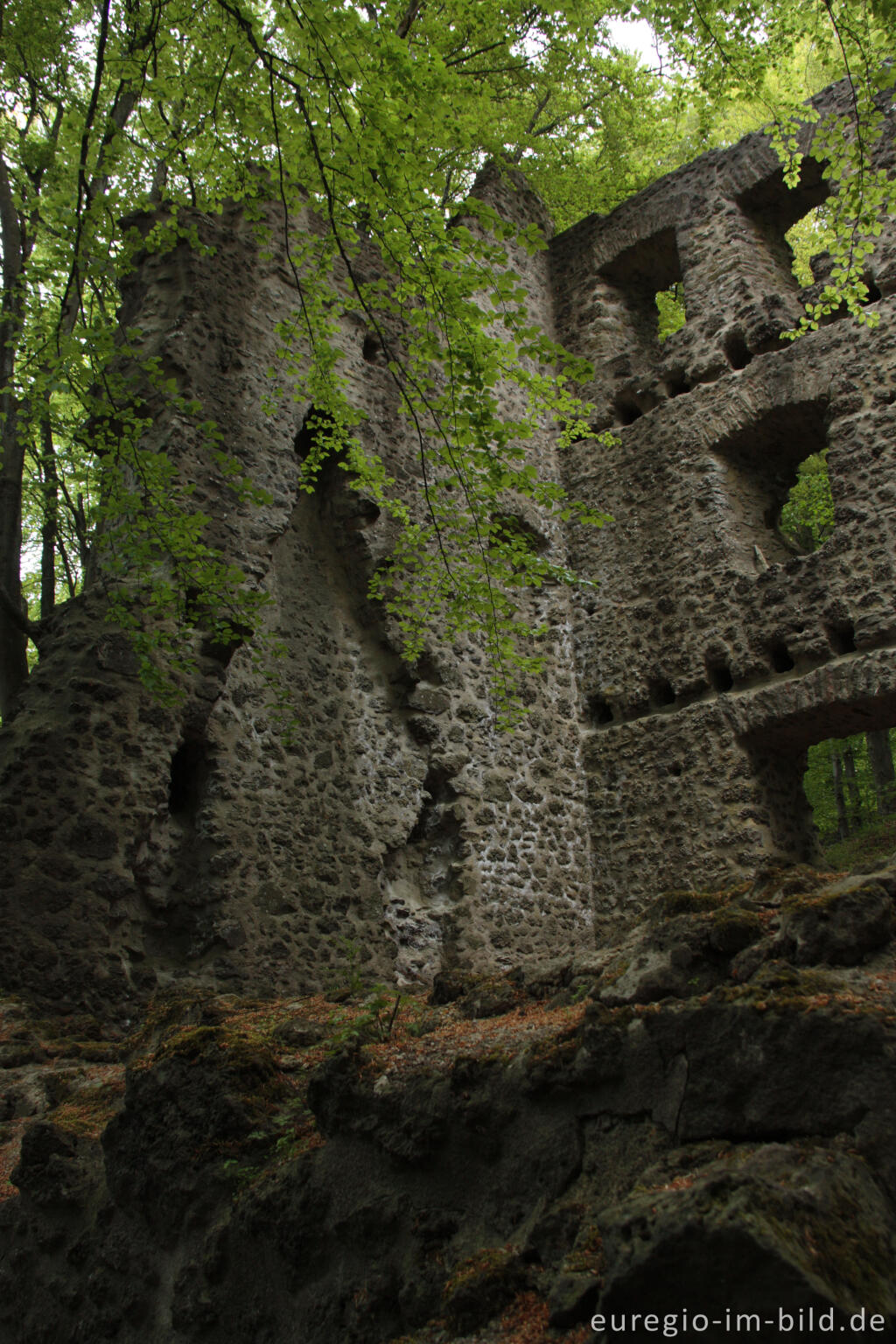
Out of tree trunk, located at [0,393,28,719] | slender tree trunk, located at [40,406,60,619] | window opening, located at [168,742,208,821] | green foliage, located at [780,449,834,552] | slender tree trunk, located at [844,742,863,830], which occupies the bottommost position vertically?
window opening, located at [168,742,208,821]

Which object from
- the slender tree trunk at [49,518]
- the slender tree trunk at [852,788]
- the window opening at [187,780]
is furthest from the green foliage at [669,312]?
the window opening at [187,780]

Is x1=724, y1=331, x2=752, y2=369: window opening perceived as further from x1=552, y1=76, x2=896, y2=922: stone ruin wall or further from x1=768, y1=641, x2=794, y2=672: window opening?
x1=768, y1=641, x2=794, y2=672: window opening

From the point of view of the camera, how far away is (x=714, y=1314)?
1831 millimetres

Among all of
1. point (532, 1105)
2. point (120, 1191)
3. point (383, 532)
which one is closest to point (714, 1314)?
point (532, 1105)

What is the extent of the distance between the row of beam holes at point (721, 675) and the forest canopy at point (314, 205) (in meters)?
2.26

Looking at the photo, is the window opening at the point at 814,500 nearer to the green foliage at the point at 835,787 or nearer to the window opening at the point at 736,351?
the green foliage at the point at 835,787

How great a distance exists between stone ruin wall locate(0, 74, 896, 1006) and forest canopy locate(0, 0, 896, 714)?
59 cm

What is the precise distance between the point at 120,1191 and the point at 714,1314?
8.31ft

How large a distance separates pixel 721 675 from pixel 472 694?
2603mm

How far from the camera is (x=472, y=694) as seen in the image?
29.2 ft

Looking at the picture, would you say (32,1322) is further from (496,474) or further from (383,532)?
(383,532)

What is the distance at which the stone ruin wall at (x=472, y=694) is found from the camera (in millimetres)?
6227

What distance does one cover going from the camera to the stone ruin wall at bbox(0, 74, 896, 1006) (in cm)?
623

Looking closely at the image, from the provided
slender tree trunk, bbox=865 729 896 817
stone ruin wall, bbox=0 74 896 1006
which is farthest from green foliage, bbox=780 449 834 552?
stone ruin wall, bbox=0 74 896 1006
